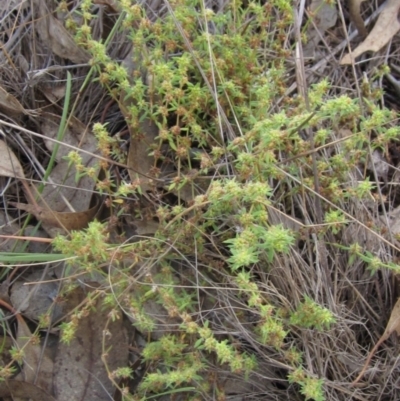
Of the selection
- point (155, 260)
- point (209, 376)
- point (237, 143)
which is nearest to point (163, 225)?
point (155, 260)

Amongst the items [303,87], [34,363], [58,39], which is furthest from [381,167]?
[34,363]

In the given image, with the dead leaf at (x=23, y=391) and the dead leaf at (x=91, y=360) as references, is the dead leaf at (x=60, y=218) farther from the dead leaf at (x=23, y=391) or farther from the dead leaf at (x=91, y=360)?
the dead leaf at (x=23, y=391)

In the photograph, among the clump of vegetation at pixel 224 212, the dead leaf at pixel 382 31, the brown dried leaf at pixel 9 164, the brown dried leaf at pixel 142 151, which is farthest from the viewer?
the dead leaf at pixel 382 31

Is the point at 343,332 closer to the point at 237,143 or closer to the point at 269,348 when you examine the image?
the point at 269,348

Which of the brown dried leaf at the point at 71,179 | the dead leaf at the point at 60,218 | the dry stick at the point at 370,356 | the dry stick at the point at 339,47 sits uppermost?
the dry stick at the point at 339,47

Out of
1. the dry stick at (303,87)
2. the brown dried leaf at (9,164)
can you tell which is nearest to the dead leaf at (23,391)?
the brown dried leaf at (9,164)
